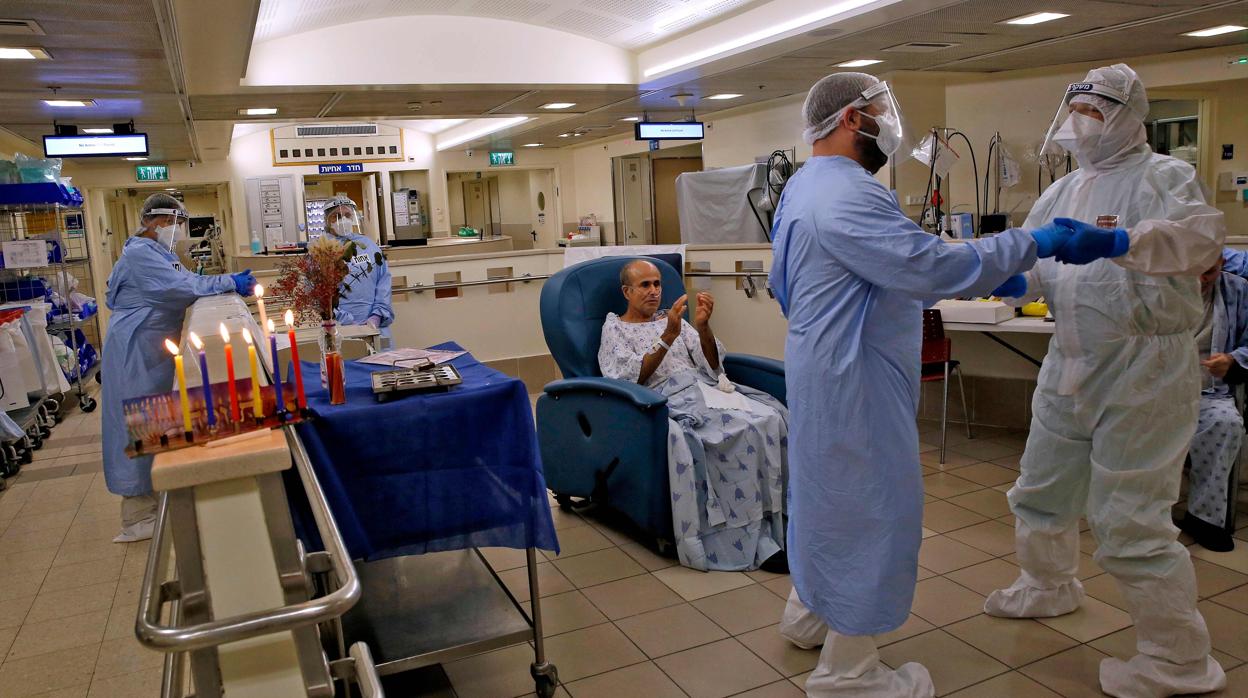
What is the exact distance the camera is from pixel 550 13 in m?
7.46

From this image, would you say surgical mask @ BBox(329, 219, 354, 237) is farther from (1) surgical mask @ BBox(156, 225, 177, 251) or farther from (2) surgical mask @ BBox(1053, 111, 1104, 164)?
(2) surgical mask @ BBox(1053, 111, 1104, 164)

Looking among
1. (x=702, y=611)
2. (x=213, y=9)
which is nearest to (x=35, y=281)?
(x=213, y=9)

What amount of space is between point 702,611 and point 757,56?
15.7 ft

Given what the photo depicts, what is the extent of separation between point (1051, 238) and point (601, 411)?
1.84 metres

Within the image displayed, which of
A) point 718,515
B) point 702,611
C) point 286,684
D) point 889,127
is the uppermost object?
point 889,127

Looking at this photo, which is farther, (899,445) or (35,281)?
(35,281)

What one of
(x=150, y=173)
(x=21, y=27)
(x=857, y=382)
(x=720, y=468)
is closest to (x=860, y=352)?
(x=857, y=382)

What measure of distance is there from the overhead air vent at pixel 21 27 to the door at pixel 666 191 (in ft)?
31.6

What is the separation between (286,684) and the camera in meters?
1.42

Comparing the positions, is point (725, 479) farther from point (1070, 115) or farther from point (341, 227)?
point (341, 227)

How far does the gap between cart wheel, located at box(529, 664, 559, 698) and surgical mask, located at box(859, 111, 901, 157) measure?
165 cm

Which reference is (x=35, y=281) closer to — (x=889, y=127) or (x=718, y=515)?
(x=718, y=515)

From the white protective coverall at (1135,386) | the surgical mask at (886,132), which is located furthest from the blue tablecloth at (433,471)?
the white protective coverall at (1135,386)

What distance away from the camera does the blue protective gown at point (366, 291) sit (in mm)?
5184
